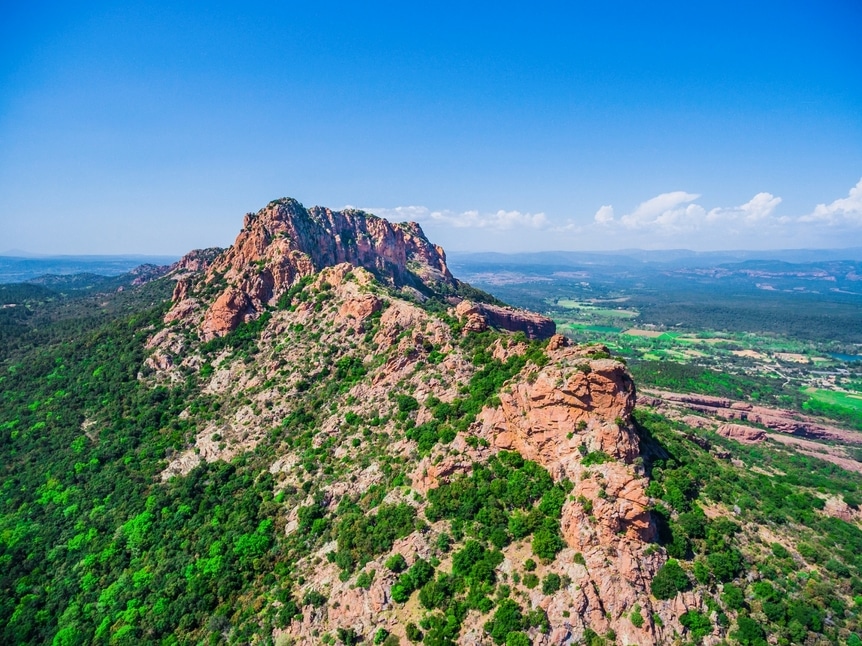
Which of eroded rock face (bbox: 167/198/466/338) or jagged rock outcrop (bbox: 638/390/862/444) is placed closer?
eroded rock face (bbox: 167/198/466/338)

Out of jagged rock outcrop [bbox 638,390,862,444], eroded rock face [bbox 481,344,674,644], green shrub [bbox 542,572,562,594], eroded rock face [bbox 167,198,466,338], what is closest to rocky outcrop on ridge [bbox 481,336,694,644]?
eroded rock face [bbox 481,344,674,644]

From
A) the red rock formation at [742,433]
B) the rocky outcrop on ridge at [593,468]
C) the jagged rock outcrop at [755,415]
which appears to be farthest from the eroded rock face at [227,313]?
the red rock formation at [742,433]

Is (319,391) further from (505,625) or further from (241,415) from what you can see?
(505,625)

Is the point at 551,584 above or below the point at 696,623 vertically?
above

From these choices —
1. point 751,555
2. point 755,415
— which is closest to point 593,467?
point 751,555

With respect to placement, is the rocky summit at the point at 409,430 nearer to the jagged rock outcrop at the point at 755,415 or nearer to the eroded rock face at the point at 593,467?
the eroded rock face at the point at 593,467

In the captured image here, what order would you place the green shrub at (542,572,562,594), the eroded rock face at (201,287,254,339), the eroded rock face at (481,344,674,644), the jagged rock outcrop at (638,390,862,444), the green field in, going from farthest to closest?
1. the green field
2. the jagged rock outcrop at (638,390,862,444)
3. the eroded rock face at (201,287,254,339)
4. the green shrub at (542,572,562,594)
5. the eroded rock face at (481,344,674,644)

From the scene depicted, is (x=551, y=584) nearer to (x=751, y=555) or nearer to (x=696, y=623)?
(x=696, y=623)

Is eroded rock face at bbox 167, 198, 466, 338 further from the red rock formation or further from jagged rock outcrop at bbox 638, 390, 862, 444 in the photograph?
the red rock formation

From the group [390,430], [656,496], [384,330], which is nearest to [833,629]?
[656,496]

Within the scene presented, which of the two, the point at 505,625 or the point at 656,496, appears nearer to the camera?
the point at 505,625

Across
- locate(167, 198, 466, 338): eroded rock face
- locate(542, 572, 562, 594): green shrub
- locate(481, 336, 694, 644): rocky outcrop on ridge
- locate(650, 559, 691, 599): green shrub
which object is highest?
locate(167, 198, 466, 338): eroded rock face
